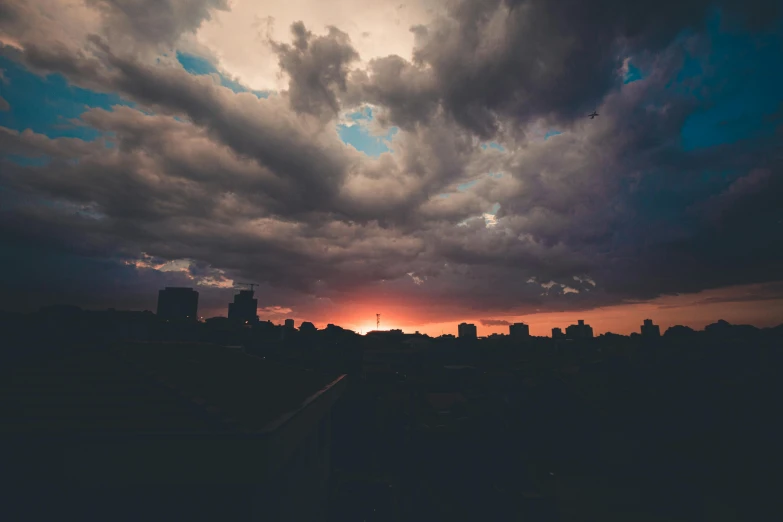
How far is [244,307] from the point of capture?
399 ft

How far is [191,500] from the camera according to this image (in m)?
5.74

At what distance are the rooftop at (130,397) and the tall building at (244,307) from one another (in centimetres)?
11936

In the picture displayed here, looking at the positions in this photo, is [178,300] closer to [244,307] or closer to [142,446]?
[244,307]

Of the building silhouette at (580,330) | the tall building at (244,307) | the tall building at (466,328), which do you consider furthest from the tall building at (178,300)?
the building silhouette at (580,330)

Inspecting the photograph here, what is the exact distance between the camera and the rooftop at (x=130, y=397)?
5.65 meters

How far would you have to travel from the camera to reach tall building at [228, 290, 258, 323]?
119731 mm

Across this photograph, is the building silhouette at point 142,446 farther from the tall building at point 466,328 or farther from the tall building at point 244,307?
the tall building at point 466,328

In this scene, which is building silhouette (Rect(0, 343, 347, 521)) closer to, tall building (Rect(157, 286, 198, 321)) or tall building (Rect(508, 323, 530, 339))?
tall building (Rect(157, 286, 198, 321))

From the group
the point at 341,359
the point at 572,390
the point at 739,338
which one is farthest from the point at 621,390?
the point at 341,359

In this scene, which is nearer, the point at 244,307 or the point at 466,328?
the point at 244,307

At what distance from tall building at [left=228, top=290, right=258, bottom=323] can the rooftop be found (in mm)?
119364

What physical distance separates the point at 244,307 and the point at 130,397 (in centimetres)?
12607

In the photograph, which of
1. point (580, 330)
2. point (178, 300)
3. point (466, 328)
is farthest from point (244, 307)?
point (580, 330)

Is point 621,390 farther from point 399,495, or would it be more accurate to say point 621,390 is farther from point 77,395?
point 77,395
